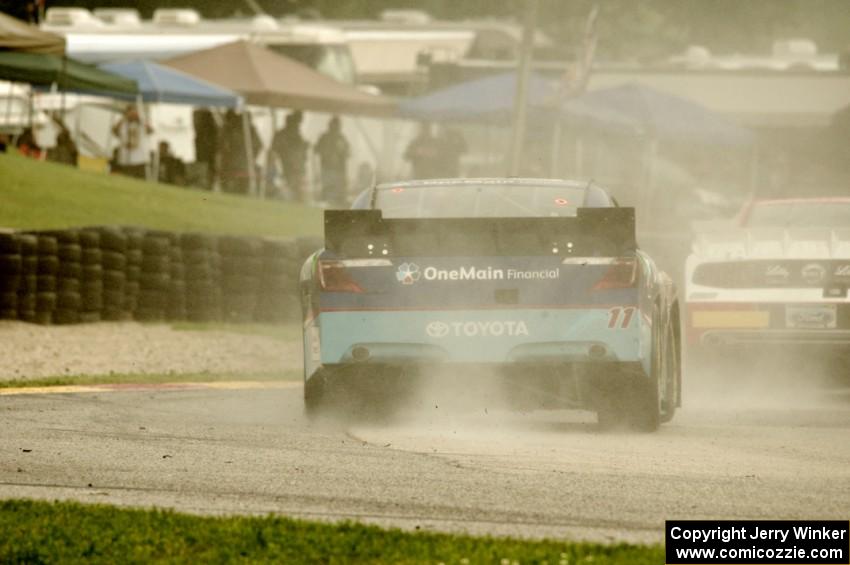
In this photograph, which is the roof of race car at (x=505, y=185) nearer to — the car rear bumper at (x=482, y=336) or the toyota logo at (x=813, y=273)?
the car rear bumper at (x=482, y=336)

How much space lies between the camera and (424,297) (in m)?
10.3

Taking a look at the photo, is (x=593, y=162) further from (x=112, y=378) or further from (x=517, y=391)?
(x=517, y=391)

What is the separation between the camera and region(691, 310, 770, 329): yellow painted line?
13062mm

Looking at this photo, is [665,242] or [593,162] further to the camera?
[593,162]

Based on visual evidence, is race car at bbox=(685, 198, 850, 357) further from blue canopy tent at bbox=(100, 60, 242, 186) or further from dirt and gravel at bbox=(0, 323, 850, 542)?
blue canopy tent at bbox=(100, 60, 242, 186)

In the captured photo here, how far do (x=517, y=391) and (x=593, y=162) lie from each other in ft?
80.1

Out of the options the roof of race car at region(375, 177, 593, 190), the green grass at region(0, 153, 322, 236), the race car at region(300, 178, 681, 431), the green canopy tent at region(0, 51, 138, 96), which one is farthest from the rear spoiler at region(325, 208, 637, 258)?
the green canopy tent at region(0, 51, 138, 96)

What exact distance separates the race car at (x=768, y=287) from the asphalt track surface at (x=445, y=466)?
0.90 m

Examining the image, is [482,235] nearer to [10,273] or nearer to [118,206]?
[10,273]

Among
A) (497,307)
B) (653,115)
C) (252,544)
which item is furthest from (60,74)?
(252,544)

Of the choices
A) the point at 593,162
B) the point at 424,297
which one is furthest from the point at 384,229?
the point at 593,162

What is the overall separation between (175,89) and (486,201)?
58.5 feet

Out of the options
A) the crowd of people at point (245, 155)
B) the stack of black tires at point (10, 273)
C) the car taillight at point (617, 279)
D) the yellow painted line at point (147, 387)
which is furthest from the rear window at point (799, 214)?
the crowd of people at point (245, 155)

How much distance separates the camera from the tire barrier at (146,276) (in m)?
17.7
